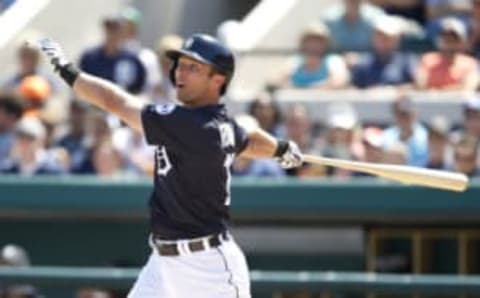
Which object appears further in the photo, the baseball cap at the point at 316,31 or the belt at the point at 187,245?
the baseball cap at the point at 316,31

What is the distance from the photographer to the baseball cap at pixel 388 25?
1159cm

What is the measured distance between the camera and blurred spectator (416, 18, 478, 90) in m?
11.4

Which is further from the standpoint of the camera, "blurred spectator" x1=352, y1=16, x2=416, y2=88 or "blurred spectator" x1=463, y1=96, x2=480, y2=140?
"blurred spectator" x1=352, y1=16, x2=416, y2=88

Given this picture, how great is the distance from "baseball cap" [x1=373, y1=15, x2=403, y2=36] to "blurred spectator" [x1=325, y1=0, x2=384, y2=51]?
0.38 ft

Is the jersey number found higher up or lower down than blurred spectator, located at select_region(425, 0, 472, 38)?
lower down

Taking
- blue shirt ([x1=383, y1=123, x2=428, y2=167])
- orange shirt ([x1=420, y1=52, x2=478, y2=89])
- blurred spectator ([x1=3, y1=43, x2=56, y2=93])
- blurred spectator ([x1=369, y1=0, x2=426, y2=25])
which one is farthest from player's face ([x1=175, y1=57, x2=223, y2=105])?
blurred spectator ([x1=369, y1=0, x2=426, y2=25])

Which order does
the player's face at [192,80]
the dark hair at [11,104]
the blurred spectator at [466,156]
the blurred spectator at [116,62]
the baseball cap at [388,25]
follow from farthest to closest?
the blurred spectator at [116,62], the dark hair at [11,104], the baseball cap at [388,25], the blurred spectator at [466,156], the player's face at [192,80]

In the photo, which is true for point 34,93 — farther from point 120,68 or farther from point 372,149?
point 372,149

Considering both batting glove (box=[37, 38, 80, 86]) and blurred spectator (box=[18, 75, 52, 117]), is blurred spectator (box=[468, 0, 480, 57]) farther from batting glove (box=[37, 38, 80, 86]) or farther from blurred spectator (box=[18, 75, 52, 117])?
batting glove (box=[37, 38, 80, 86])

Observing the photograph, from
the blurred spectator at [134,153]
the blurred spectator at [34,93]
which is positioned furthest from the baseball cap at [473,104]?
the blurred spectator at [34,93]

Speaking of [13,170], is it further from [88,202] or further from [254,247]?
[254,247]

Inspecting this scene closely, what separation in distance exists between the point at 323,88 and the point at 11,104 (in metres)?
2.19

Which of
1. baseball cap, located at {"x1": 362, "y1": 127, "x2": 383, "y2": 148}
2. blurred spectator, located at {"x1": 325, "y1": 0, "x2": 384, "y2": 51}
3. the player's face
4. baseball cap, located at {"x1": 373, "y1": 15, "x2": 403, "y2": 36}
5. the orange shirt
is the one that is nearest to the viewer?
the player's face

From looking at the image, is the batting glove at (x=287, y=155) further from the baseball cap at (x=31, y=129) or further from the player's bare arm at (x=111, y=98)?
the baseball cap at (x=31, y=129)
